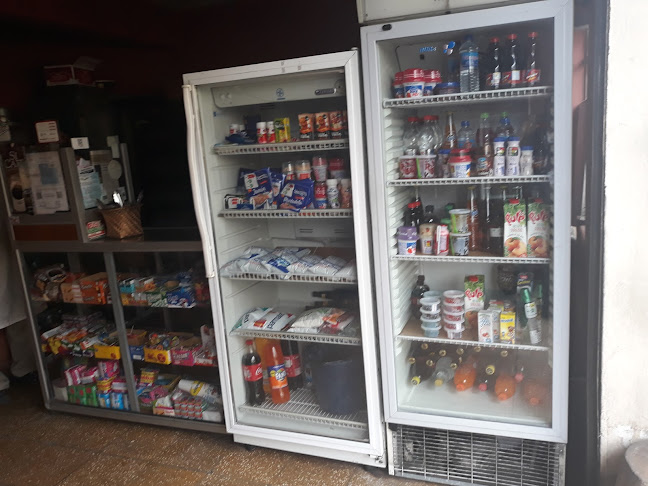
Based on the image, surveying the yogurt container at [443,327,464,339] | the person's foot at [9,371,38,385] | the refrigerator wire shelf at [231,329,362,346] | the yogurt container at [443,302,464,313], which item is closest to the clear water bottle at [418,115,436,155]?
the yogurt container at [443,302,464,313]

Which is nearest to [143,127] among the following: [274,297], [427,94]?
[274,297]

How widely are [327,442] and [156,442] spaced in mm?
1066

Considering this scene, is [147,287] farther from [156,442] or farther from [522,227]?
[522,227]

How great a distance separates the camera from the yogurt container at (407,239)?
236 cm

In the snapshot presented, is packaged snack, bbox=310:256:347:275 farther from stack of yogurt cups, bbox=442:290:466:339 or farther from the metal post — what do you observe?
the metal post

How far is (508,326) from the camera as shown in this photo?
7.55 ft

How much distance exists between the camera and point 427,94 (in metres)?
2.26

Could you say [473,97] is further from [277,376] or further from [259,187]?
[277,376]

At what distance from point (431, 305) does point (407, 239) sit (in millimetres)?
343

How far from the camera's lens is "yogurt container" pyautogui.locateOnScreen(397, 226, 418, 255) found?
236 cm

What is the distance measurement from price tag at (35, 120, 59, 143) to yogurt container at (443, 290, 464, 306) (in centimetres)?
229

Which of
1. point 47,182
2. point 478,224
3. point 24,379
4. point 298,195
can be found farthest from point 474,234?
point 24,379

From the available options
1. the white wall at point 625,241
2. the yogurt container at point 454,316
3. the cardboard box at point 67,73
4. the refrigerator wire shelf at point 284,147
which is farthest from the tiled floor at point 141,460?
the cardboard box at point 67,73

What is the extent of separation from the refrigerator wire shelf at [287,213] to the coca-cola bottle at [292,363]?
0.79m
